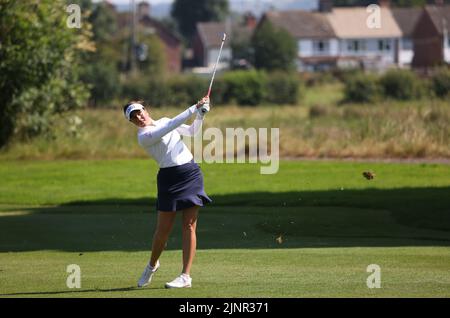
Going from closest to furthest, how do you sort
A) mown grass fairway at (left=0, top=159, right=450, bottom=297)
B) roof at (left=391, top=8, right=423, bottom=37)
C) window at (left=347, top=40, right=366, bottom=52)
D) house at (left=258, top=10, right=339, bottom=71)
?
mown grass fairway at (left=0, top=159, right=450, bottom=297), roof at (left=391, top=8, right=423, bottom=37), house at (left=258, top=10, right=339, bottom=71), window at (left=347, top=40, right=366, bottom=52)

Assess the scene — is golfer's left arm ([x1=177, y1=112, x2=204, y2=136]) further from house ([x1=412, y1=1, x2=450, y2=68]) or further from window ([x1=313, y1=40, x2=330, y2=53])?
window ([x1=313, y1=40, x2=330, y2=53])

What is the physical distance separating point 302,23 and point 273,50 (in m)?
21.7

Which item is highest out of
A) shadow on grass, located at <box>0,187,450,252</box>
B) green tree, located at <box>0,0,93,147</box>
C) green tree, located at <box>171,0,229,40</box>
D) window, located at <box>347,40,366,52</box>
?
green tree, located at <box>171,0,229,40</box>

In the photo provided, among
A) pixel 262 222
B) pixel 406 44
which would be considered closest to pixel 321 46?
pixel 406 44

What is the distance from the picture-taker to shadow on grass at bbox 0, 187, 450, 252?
17.8 metres

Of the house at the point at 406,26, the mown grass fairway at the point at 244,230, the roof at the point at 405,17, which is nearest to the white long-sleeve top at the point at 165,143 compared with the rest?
the mown grass fairway at the point at 244,230

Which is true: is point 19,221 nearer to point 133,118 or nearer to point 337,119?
point 133,118

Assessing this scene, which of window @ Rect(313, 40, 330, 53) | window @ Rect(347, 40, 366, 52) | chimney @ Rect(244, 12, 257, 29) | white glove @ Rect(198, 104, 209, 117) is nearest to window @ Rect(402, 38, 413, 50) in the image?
window @ Rect(347, 40, 366, 52)

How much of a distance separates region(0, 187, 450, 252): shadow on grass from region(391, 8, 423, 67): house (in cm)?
10525

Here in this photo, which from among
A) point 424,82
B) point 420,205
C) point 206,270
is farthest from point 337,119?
point 206,270

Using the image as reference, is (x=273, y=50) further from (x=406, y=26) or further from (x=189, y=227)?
(x=189, y=227)

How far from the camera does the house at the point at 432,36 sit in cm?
10511

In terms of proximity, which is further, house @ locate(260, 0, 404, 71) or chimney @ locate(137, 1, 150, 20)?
chimney @ locate(137, 1, 150, 20)

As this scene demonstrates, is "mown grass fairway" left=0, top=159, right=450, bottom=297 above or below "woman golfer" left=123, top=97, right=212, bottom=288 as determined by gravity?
below
